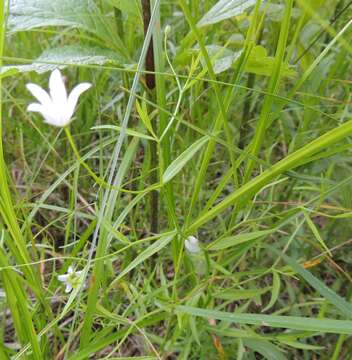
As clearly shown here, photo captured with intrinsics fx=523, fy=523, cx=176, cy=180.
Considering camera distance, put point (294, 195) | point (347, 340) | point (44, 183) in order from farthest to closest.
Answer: point (44, 183) → point (294, 195) → point (347, 340)

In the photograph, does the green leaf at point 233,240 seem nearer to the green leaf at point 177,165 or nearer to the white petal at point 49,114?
the green leaf at point 177,165

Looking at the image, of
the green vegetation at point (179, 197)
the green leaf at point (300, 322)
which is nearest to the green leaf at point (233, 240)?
the green vegetation at point (179, 197)

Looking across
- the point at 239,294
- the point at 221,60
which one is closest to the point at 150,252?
the point at 239,294

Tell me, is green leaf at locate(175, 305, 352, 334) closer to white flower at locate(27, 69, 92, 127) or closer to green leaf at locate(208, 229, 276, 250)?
green leaf at locate(208, 229, 276, 250)

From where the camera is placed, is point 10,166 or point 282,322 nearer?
point 282,322

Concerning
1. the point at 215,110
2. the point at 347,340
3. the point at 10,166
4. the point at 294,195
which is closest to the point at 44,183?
the point at 10,166

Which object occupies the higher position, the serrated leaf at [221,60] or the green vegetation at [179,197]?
the serrated leaf at [221,60]

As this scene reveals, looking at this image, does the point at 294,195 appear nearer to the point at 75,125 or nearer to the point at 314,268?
the point at 314,268

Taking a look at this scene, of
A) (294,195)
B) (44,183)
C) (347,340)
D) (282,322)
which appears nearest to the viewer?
(282,322)
